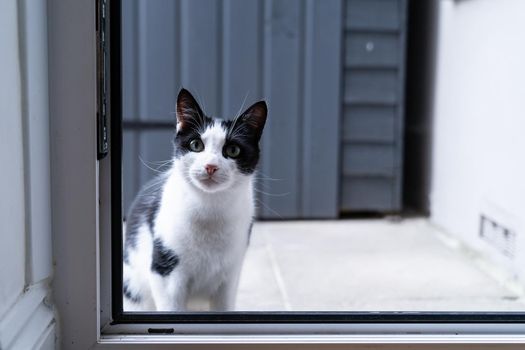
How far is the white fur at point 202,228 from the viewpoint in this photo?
1042mm

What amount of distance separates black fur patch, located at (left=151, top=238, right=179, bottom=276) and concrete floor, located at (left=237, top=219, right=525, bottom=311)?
0.22m

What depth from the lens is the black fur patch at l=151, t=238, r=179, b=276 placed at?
1072 mm

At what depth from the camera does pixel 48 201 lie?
71cm

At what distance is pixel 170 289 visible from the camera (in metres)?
1.06

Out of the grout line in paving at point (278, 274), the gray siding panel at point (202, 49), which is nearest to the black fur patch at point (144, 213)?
the grout line in paving at point (278, 274)

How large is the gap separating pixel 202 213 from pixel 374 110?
178cm

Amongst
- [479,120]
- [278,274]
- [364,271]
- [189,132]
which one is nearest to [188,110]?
[189,132]

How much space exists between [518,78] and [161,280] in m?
1.28

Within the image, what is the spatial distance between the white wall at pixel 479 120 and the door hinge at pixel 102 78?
1366mm

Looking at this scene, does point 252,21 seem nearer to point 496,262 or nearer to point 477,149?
point 477,149

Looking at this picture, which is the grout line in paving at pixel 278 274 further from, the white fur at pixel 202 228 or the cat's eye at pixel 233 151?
the cat's eye at pixel 233 151

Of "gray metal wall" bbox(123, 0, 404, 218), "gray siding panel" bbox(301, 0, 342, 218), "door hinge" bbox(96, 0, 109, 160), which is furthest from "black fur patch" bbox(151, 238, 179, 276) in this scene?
"gray siding panel" bbox(301, 0, 342, 218)

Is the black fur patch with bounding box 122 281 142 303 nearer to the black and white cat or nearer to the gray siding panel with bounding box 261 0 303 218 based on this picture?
the black and white cat

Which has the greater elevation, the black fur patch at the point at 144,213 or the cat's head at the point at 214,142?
the cat's head at the point at 214,142
